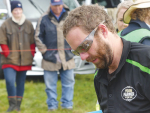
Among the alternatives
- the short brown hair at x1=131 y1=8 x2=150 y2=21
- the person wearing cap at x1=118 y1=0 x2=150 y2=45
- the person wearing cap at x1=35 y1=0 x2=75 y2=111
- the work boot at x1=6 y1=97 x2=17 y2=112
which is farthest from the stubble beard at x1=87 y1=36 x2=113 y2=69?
the work boot at x1=6 y1=97 x2=17 y2=112

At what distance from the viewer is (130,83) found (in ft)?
6.24

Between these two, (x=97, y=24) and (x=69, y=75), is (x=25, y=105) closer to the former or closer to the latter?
(x=69, y=75)

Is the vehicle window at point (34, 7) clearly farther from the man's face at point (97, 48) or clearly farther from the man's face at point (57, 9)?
the man's face at point (97, 48)

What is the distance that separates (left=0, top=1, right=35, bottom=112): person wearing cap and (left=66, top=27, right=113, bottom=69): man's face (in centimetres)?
344

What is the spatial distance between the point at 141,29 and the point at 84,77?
229 inches

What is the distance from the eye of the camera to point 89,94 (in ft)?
21.8

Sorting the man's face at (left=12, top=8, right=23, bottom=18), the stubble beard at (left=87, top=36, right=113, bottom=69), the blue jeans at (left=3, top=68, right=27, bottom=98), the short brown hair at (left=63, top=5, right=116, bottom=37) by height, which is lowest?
the blue jeans at (left=3, top=68, right=27, bottom=98)

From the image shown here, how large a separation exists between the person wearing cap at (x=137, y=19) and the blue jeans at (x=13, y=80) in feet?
10.2

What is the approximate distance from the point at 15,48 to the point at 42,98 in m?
1.53

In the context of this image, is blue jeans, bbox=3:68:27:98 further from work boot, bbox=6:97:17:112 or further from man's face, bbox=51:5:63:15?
man's face, bbox=51:5:63:15

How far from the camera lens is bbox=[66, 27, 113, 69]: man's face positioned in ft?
6.40

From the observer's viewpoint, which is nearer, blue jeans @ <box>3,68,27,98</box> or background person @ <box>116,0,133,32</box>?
background person @ <box>116,0,133,32</box>

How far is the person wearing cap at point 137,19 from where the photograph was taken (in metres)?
2.48

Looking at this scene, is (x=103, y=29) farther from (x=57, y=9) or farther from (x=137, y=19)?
(x=57, y=9)
